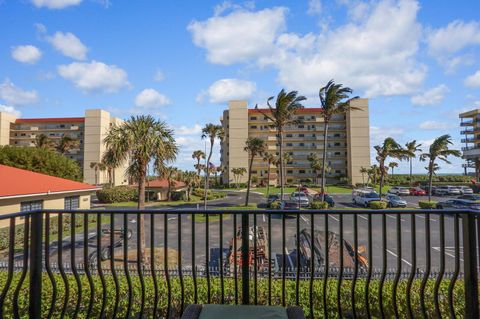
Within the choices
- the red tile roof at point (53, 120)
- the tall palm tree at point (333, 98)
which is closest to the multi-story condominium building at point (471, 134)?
the tall palm tree at point (333, 98)

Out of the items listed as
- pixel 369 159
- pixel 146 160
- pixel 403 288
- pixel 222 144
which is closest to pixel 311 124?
pixel 369 159

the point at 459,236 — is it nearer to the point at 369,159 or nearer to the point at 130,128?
the point at 130,128

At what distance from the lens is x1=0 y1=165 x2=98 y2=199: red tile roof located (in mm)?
16047

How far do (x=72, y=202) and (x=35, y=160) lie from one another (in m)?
11.6

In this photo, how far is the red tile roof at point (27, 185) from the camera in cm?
1605

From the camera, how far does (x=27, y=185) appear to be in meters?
17.7

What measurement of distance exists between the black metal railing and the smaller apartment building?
6.63ft

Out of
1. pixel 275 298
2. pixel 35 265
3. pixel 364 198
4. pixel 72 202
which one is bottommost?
pixel 364 198

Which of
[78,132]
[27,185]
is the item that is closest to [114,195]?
[27,185]

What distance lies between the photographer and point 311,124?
68.9m

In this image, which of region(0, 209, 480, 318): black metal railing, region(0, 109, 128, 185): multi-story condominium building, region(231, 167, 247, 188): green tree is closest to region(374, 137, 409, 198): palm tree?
region(0, 209, 480, 318): black metal railing

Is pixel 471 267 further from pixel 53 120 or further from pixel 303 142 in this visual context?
pixel 53 120

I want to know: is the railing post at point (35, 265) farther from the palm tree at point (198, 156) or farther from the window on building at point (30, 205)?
the palm tree at point (198, 156)

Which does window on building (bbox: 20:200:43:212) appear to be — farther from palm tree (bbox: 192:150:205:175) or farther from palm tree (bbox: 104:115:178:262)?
palm tree (bbox: 192:150:205:175)
